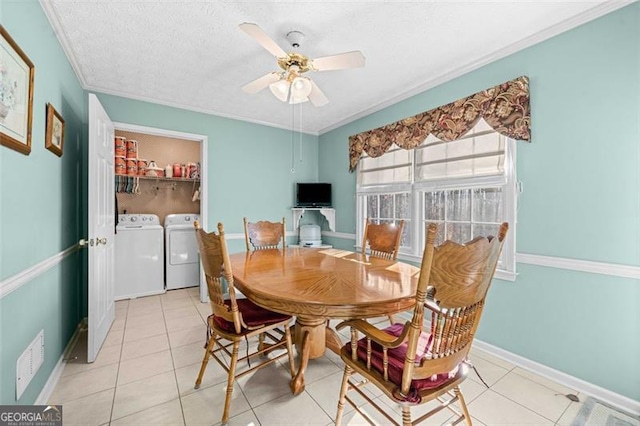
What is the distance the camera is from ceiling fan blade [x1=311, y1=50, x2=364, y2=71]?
5.68ft

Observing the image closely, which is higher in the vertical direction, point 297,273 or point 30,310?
point 297,273

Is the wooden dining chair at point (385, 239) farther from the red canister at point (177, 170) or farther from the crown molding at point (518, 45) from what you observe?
the red canister at point (177, 170)

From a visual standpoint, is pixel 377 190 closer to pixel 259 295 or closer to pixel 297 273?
pixel 297 273

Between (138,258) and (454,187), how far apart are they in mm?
4024

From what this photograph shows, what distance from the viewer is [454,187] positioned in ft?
8.46

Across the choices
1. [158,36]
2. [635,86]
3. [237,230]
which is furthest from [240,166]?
[635,86]

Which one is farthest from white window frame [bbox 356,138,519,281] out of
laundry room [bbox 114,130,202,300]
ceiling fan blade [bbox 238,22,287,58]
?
laundry room [bbox 114,130,202,300]

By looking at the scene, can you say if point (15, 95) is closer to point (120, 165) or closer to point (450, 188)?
point (120, 165)

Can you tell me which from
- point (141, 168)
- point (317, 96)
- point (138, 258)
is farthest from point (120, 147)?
point (317, 96)

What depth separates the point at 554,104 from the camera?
192 centimetres

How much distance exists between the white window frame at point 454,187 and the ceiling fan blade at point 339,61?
4.60 feet

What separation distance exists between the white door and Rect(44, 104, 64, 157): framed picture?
0.18 meters

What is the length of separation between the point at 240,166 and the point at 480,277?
11.3 feet

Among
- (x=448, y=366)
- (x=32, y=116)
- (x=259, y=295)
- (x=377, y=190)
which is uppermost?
(x=32, y=116)
